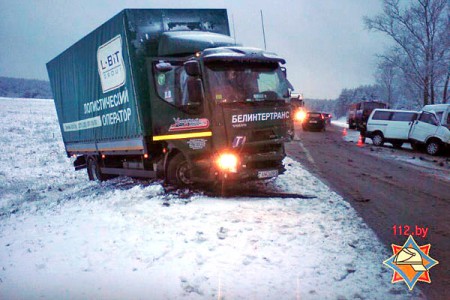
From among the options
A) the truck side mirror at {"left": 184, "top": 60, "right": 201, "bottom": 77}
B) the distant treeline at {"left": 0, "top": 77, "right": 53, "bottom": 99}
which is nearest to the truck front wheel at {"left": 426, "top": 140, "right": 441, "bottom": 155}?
the truck side mirror at {"left": 184, "top": 60, "right": 201, "bottom": 77}

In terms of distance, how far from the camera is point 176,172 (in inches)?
328

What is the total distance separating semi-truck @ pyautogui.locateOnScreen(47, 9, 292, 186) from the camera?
24.4 feet

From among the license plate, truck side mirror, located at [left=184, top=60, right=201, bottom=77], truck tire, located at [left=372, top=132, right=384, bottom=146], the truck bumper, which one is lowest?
truck tire, located at [left=372, top=132, right=384, bottom=146]

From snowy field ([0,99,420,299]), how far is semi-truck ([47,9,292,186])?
95cm

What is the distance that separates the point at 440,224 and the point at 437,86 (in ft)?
96.3

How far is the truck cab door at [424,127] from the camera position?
15.5 m

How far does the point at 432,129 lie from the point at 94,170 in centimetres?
1496

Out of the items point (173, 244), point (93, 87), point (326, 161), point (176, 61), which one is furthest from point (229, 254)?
point (326, 161)

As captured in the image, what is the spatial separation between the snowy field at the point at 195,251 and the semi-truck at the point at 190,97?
950 mm

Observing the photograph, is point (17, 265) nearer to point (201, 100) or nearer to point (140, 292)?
point (140, 292)

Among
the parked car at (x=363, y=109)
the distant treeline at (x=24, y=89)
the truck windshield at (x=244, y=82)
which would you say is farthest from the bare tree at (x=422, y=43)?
the distant treeline at (x=24, y=89)

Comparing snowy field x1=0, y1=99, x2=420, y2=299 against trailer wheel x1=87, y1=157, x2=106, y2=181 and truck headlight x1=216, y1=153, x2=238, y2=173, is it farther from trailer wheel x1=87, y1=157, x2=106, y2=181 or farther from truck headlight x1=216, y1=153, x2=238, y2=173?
trailer wheel x1=87, y1=157, x2=106, y2=181

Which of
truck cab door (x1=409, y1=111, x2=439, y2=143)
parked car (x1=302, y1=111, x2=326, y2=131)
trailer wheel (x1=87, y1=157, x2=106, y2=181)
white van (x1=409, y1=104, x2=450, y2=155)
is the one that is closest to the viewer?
trailer wheel (x1=87, y1=157, x2=106, y2=181)

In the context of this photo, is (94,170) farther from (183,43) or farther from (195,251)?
(195,251)
